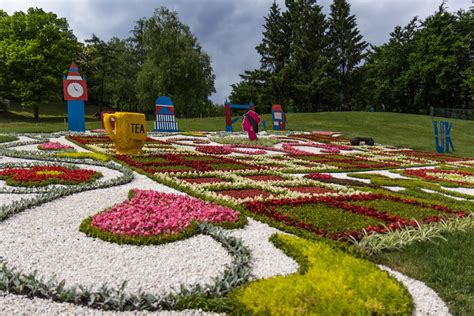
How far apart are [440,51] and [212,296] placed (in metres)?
55.6

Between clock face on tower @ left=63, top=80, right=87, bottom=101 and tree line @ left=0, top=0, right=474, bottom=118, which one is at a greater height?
tree line @ left=0, top=0, right=474, bottom=118

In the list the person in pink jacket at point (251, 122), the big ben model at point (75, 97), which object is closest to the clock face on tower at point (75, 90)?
the big ben model at point (75, 97)

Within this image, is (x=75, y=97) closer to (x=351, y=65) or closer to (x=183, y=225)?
(x=183, y=225)

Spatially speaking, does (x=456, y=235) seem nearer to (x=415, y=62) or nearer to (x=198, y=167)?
(x=198, y=167)

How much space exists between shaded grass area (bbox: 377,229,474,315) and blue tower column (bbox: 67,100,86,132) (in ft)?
66.6

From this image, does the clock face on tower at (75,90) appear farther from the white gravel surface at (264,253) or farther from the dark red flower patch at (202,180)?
the white gravel surface at (264,253)

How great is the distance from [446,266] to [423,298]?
36.0 inches

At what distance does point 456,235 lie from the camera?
5324 mm

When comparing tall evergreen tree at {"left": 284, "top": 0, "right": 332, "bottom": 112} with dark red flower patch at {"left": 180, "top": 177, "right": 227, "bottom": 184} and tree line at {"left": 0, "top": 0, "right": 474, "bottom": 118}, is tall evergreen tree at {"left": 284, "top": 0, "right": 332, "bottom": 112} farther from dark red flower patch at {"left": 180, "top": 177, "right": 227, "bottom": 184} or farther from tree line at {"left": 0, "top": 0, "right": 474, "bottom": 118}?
dark red flower patch at {"left": 180, "top": 177, "right": 227, "bottom": 184}

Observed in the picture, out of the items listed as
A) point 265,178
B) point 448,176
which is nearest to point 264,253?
point 265,178

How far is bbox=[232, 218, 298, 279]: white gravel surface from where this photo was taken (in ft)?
12.8

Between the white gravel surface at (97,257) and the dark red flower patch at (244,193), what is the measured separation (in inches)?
97.2

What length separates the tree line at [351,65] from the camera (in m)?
50.8

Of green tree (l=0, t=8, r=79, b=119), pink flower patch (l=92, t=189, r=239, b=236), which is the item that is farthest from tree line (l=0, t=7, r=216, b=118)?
pink flower patch (l=92, t=189, r=239, b=236)
